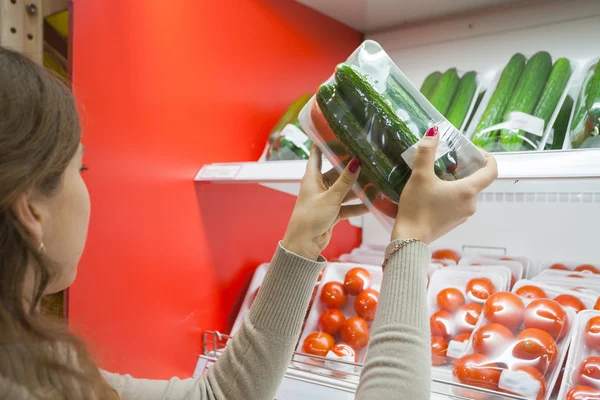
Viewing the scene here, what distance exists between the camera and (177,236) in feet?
5.22

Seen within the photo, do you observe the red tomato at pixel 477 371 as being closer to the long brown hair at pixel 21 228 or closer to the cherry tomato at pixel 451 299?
the cherry tomato at pixel 451 299

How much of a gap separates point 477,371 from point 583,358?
0.22m

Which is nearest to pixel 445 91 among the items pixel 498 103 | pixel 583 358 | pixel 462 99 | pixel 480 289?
pixel 462 99

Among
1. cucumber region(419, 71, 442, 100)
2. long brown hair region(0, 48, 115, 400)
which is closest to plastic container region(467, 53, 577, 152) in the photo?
cucumber region(419, 71, 442, 100)

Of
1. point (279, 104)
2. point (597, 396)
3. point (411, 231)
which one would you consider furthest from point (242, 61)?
point (597, 396)

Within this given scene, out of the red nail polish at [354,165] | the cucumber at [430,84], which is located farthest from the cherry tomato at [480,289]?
the red nail polish at [354,165]

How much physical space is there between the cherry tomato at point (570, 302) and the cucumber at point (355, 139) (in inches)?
25.2

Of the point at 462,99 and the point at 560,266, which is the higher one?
the point at 462,99

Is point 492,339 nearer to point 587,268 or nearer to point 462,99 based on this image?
point 587,268

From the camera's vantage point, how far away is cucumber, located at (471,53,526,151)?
1248 mm

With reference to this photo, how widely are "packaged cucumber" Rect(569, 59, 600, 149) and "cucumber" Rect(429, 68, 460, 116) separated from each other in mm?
339

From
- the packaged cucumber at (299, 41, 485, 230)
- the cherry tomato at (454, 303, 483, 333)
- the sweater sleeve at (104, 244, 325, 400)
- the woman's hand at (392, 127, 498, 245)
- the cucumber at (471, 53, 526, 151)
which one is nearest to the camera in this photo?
the woman's hand at (392, 127, 498, 245)

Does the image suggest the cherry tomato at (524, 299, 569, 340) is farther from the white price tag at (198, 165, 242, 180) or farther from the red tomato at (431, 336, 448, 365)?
the white price tag at (198, 165, 242, 180)

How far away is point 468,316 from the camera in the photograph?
4.51 feet
